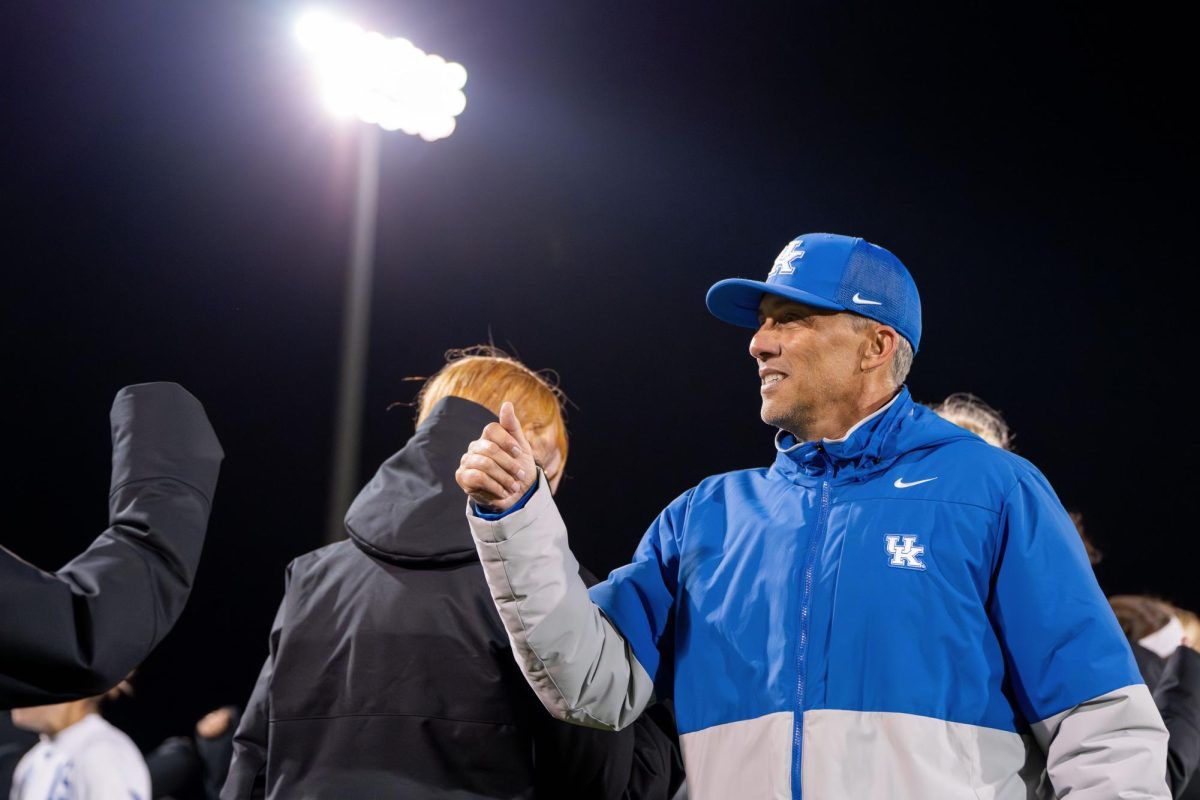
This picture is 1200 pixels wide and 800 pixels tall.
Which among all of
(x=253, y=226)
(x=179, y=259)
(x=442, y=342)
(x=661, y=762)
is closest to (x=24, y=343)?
(x=179, y=259)

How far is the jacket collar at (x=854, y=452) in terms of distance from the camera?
1.79 metres

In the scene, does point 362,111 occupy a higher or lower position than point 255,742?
higher

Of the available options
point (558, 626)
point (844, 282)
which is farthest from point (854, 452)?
point (558, 626)

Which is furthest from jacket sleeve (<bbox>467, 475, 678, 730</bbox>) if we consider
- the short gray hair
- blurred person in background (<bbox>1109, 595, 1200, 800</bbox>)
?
blurred person in background (<bbox>1109, 595, 1200, 800</bbox>)

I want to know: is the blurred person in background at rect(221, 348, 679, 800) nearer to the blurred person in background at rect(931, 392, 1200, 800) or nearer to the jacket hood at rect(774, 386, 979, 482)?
the jacket hood at rect(774, 386, 979, 482)

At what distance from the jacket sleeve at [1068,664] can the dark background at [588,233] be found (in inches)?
245

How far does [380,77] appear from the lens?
6.98m

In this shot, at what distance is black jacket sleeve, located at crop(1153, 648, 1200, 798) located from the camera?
7.24 ft

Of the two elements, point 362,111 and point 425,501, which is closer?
point 425,501

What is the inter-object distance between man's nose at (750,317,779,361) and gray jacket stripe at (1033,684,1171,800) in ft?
2.41

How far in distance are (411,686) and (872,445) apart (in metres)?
0.83

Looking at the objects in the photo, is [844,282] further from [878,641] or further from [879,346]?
[878,641]

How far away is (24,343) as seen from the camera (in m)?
7.51

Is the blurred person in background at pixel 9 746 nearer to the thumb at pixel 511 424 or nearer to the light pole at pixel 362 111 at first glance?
the thumb at pixel 511 424
